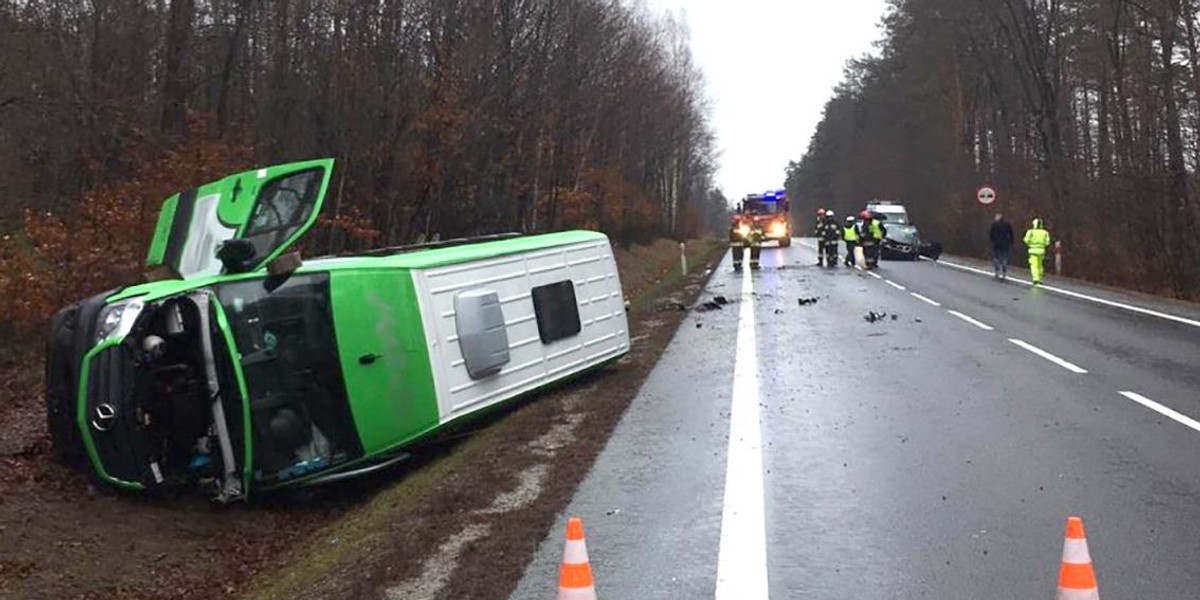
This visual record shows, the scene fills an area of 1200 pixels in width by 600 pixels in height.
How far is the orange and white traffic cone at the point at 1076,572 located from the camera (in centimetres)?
425

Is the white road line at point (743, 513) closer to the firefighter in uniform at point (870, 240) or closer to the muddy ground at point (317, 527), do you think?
the muddy ground at point (317, 527)

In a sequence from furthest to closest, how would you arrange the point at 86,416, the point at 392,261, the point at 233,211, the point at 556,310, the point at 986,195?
the point at 986,195, the point at 556,310, the point at 392,261, the point at 233,211, the point at 86,416

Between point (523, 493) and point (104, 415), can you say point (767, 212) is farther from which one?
point (104, 415)

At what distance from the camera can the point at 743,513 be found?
6.64m

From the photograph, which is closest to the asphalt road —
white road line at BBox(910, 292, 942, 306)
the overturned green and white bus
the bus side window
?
the bus side window

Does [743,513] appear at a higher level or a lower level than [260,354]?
lower

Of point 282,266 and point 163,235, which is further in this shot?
point 163,235

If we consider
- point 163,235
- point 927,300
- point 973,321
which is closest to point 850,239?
point 927,300

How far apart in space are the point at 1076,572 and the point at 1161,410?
20.8 feet

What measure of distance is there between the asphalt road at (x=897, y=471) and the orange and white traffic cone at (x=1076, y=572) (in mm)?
851

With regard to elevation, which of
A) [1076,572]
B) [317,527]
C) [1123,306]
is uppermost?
[1076,572]

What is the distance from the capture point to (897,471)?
25.0ft

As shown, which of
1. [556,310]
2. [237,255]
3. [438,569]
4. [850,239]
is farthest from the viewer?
[850,239]

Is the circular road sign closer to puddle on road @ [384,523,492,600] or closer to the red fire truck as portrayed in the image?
the red fire truck
